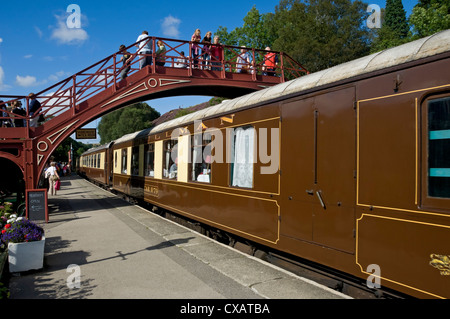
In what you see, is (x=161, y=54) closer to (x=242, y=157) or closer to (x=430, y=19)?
(x=242, y=157)

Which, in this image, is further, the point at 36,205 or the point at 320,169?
the point at 36,205


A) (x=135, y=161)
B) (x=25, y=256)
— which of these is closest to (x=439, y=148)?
(x=25, y=256)

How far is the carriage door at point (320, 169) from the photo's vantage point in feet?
13.4

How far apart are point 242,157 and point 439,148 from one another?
3431mm

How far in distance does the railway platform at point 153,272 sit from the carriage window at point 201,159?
135 centimetres

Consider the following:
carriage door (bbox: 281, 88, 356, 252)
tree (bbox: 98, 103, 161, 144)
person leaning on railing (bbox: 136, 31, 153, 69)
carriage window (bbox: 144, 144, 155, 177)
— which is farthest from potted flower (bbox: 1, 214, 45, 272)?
tree (bbox: 98, 103, 161, 144)

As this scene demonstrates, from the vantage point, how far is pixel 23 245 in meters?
5.47

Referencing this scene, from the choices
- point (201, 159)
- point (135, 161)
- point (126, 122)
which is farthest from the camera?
point (126, 122)

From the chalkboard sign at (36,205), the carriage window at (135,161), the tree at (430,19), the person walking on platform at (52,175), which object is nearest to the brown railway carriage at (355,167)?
the chalkboard sign at (36,205)

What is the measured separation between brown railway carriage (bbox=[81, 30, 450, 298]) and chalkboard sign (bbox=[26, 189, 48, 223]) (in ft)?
20.1

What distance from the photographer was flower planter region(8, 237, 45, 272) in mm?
5371

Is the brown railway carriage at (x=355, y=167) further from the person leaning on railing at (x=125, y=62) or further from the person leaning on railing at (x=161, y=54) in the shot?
the person leaning on railing at (x=125, y=62)

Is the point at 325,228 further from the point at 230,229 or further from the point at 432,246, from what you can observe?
the point at 230,229
